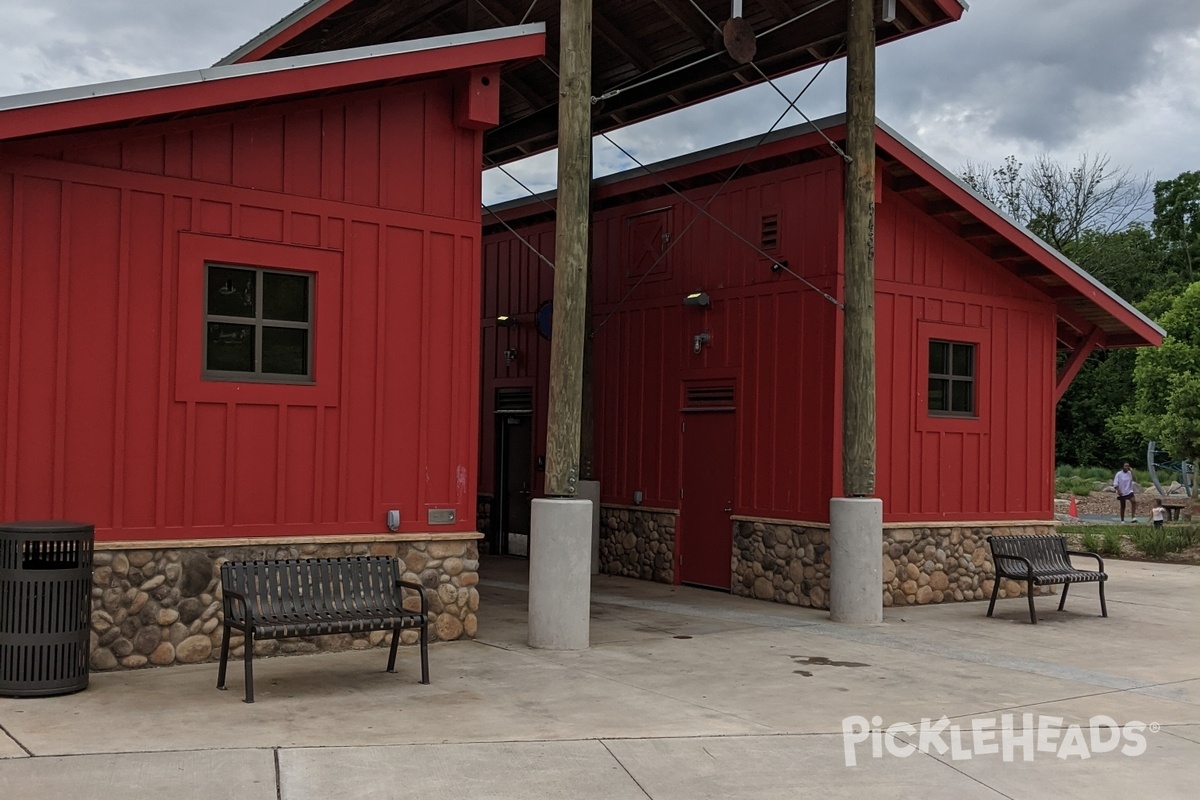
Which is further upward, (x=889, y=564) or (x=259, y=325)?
(x=259, y=325)

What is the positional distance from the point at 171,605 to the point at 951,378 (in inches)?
378

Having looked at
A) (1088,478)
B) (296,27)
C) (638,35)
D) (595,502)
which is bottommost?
(1088,478)

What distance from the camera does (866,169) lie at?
12.2 meters

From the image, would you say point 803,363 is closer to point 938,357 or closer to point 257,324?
point 938,357

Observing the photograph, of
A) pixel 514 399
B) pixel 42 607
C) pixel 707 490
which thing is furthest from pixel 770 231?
pixel 42 607

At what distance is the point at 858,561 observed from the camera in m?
11.9

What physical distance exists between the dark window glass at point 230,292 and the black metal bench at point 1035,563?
8.21 m

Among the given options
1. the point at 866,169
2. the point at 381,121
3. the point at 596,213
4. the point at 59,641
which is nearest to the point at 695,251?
the point at 596,213

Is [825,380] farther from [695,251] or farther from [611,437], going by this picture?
[611,437]

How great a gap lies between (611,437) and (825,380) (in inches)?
161

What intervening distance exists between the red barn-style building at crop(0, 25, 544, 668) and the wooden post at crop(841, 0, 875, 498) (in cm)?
368

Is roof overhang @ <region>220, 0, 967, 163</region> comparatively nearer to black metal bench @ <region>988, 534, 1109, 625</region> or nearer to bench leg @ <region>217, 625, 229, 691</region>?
black metal bench @ <region>988, 534, 1109, 625</region>

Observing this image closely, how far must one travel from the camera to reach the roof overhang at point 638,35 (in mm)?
12500

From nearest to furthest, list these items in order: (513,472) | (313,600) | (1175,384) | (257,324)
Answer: (313,600), (257,324), (513,472), (1175,384)
